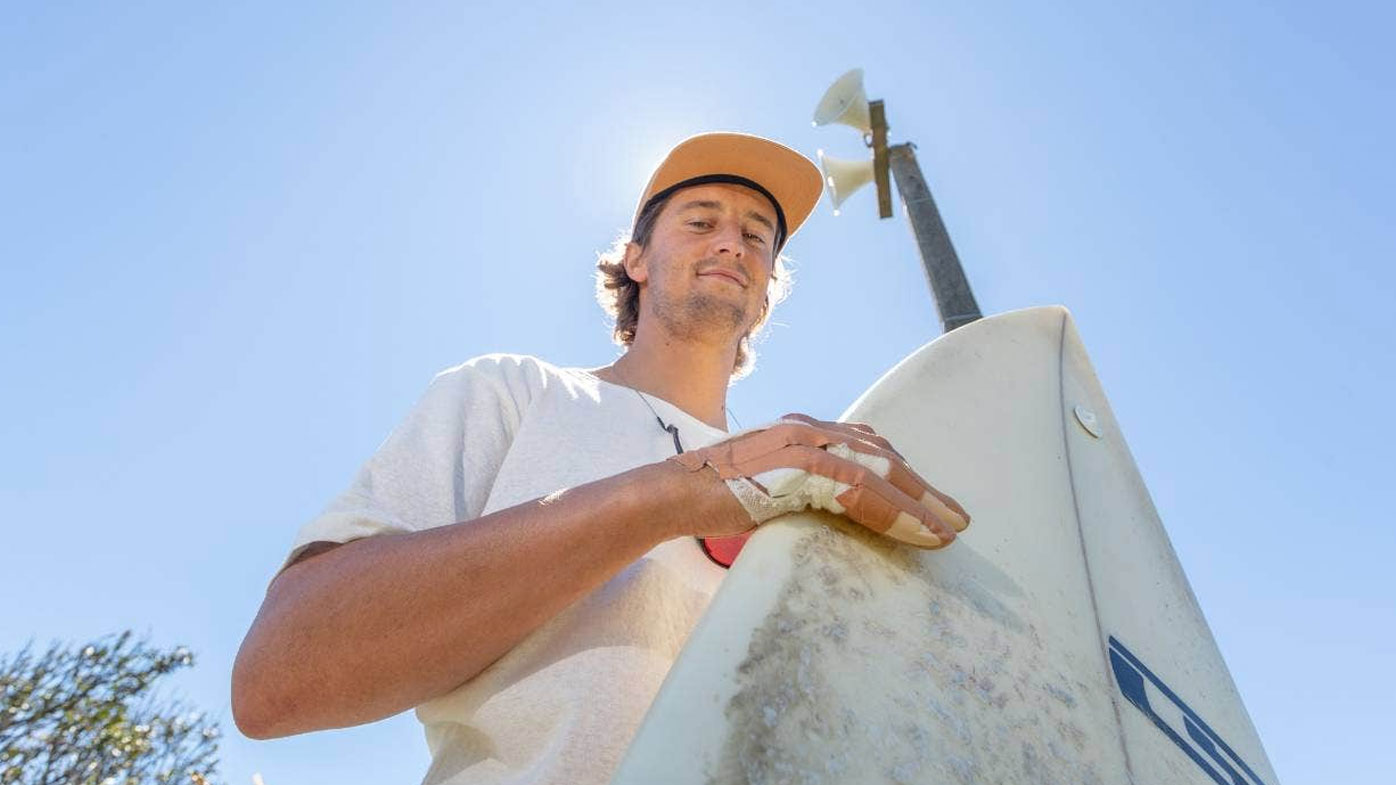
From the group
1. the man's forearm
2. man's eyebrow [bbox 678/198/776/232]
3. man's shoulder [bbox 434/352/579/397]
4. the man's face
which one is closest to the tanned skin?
the man's forearm

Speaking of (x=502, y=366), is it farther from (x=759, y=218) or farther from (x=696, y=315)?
(x=759, y=218)

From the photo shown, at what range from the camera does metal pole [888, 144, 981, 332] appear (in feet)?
11.8

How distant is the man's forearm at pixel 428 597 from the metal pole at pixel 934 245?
2.60 meters

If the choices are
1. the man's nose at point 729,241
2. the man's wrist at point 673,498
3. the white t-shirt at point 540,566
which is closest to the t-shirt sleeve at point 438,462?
the white t-shirt at point 540,566

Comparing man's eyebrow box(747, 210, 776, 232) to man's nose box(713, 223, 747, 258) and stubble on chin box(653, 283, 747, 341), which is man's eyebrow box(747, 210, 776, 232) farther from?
stubble on chin box(653, 283, 747, 341)

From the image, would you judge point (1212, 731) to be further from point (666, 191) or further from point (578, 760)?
point (666, 191)

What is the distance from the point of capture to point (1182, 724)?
4.84ft

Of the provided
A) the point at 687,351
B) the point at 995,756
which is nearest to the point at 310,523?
the point at 995,756

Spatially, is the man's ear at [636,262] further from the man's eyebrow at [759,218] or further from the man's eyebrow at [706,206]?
the man's eyebrow at [759,218]

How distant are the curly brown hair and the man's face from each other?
5 centimetres

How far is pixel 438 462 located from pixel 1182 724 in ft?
3.88

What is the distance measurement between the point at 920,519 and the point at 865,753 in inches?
14.4

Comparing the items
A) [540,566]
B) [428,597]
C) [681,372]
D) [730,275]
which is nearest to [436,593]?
[428,597]

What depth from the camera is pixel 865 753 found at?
0.89 meters
